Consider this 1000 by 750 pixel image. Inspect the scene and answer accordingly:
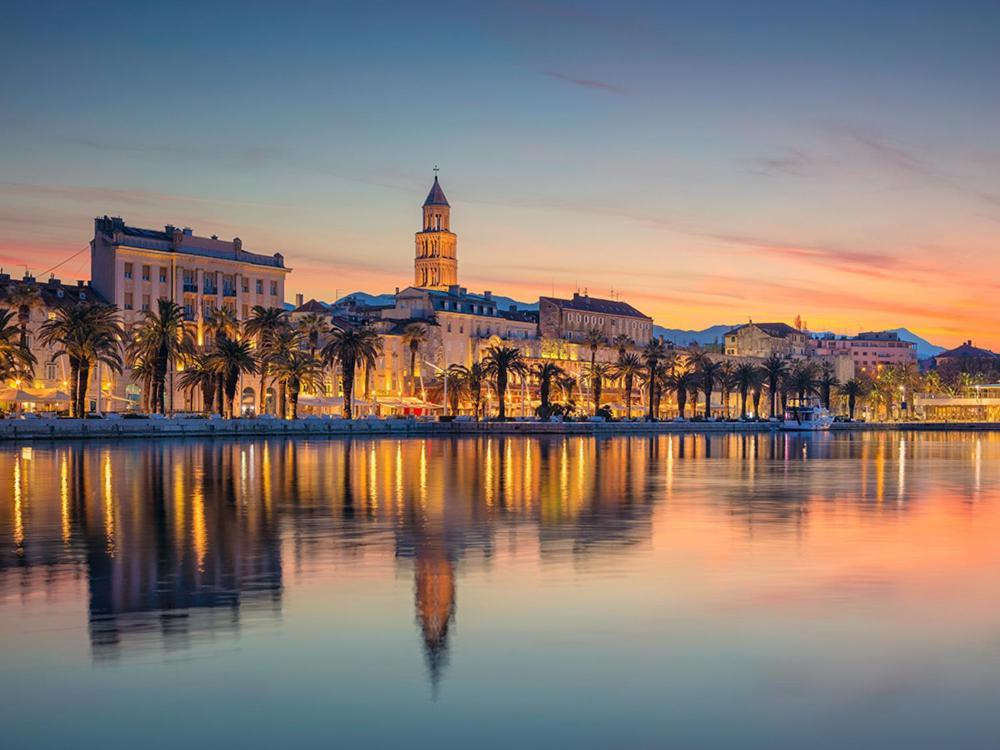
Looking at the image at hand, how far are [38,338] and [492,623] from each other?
87.1 m

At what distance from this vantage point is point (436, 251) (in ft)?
641

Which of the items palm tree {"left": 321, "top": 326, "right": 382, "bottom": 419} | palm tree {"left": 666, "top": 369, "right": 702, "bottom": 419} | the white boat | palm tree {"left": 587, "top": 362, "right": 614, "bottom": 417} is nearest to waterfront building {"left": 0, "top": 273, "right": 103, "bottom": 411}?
palm tree {"left": 321, "top": 326, "right": 382, "bottom": 419}

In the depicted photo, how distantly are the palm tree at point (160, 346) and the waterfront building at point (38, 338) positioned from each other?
6992 mm

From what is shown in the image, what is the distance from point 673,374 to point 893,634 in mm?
148050

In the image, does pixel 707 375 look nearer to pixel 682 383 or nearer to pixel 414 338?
pixel 682 383

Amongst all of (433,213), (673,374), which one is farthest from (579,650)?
(433,213)

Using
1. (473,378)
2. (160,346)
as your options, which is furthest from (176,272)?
(473,378)

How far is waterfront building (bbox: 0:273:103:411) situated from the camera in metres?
96.7

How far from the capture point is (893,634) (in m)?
16.7

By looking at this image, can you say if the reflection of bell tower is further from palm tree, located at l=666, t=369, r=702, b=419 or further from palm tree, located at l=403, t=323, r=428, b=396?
palm tree, located at l=666, t=369, r=702, b=419

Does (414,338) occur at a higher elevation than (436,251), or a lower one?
lower

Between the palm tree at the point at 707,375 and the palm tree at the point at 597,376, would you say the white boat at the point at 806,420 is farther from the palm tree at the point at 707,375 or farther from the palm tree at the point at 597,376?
the palm tree at the point at 597,376

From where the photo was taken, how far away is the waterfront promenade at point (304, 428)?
272 feet

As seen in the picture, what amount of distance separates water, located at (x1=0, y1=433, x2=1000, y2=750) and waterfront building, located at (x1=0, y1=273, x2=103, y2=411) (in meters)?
64.7
